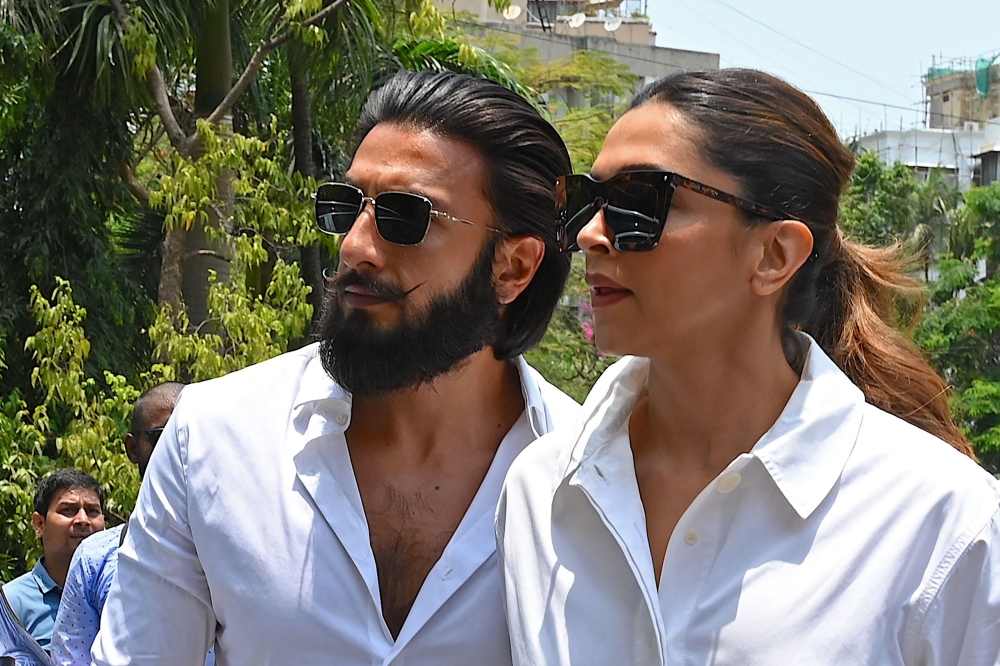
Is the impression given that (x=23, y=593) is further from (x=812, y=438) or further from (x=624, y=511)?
(x=812, y=438)

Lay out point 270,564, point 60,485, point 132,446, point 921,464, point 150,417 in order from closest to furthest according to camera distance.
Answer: point 921,464 < point 270,564 < point 150,417 < point 132,446 < point 60,485

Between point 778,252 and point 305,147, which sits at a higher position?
point 305,147

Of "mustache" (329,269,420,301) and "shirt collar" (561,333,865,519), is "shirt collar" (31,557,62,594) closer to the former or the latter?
"mustache" (329,269,420,301)

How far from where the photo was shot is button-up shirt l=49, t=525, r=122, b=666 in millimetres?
4137

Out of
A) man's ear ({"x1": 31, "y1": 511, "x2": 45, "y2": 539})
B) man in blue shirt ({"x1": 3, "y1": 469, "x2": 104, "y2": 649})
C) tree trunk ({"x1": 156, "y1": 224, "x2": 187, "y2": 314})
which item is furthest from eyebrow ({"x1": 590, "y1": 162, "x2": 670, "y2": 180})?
tree trunk ({"x1": 156, "y1": 224, "x2": 187, "y2": 314})

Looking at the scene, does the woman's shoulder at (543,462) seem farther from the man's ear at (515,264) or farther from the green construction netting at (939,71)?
the green construction netting at (939,71)

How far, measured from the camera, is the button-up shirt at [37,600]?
5625 mm

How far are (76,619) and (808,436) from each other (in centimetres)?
299

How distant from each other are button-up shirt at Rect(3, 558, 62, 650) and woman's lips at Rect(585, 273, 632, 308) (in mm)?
4123

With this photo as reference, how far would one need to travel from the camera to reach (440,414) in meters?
2.84

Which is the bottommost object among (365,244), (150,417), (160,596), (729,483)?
(150,417)

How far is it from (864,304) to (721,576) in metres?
0.74

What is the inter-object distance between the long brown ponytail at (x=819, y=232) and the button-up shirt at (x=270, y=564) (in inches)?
29.6

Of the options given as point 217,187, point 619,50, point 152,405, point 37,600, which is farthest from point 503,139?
point 619,50
